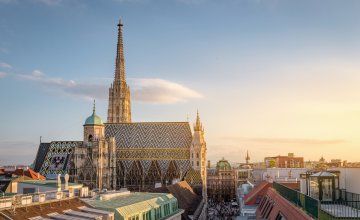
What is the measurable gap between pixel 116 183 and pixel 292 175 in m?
46.9

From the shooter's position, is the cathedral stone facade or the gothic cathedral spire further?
the gothic cathedral spire

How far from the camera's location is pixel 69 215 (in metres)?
25.6

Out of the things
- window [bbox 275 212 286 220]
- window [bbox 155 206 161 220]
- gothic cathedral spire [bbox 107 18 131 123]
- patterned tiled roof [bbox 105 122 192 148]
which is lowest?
window [bbox 155 206 161 220]

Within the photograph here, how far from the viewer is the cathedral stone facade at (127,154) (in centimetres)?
10938

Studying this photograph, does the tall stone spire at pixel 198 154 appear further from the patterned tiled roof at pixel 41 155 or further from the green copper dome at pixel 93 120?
the patterned tiled roof at pixel 41 155

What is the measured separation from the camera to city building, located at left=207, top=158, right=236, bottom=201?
16500 cm

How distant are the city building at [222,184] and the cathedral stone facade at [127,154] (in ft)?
152

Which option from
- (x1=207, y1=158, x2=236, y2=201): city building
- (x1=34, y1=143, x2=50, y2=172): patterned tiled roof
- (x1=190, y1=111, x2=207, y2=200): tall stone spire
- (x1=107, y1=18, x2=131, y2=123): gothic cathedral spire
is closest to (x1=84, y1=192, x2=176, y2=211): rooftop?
(x1=190, y1=111, x2=207, y2=200): tall stone spire

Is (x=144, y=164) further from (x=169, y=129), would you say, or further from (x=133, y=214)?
(x=133, y=214)

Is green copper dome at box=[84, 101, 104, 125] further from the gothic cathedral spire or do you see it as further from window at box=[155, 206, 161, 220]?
window at box=[155, 206, 161, 220]

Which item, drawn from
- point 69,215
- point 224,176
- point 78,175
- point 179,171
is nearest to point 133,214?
point 69,215

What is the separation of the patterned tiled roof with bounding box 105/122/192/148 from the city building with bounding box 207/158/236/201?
4657cm

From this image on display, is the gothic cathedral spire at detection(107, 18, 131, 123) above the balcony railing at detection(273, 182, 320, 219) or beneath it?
above

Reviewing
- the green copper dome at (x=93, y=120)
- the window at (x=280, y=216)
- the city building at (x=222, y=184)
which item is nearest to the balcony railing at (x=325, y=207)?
the window at (x=280, y=216)
